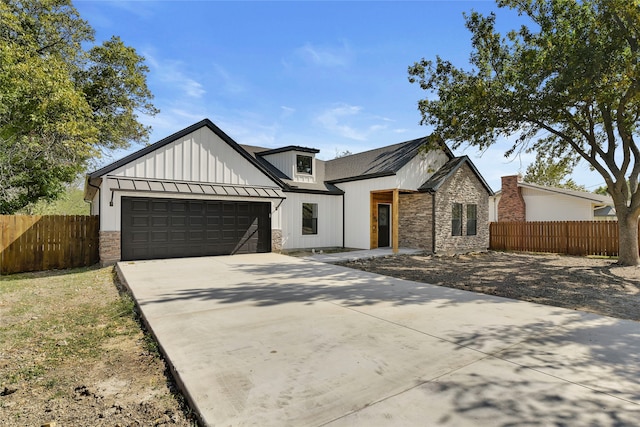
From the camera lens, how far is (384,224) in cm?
1684

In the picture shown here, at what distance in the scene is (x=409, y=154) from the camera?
50.6 feet

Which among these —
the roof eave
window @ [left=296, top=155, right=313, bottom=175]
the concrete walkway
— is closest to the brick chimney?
the concrete walkway

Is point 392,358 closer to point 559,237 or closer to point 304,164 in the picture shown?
point 304,164

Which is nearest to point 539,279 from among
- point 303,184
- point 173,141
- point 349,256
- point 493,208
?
point 349,256

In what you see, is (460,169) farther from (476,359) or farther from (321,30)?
(476,359)

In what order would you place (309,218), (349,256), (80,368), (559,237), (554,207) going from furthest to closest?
(554,207)
(559,237)
(309,218)
(349,256)
(80,368)

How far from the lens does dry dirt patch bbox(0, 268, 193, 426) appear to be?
2.75 meters

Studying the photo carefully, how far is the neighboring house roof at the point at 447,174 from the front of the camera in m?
15.2

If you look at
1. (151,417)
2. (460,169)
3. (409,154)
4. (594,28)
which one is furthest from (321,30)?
(151,417)

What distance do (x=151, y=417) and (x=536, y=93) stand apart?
12348 millimetres

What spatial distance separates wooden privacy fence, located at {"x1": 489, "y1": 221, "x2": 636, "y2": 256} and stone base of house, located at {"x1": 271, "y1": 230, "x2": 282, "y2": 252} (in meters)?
12.2

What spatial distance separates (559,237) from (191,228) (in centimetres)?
1696

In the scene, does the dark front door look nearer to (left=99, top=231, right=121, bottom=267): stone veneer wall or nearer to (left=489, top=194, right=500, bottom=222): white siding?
(left=99, top=231, right=121, bottom=267): stone veneer wall

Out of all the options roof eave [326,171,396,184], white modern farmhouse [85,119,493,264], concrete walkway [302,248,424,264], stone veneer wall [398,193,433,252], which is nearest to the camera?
white modern farmhouse [85,119,493,264]
